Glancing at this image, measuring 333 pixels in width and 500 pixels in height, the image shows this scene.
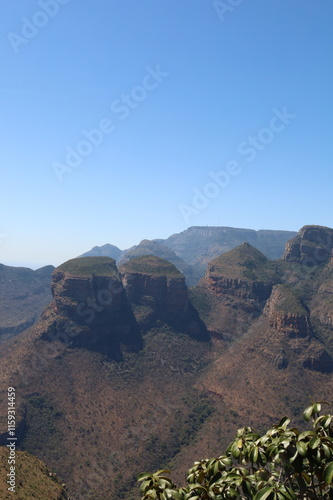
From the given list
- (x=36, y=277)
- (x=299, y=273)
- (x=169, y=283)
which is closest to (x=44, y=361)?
(x=169, y=283)

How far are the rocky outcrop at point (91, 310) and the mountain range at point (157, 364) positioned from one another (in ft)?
0.84

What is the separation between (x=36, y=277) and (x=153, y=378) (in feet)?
412

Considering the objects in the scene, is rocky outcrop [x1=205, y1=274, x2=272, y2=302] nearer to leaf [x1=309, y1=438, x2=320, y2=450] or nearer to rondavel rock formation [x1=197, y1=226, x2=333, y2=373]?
rondavel rock formation [x1=197, y1=226, x2=333, y2=373]

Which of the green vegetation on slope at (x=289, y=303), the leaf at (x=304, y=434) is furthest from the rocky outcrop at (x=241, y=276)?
the leaf at (x=304, y=434)

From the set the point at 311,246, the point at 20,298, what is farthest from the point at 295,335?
the point at 20,298

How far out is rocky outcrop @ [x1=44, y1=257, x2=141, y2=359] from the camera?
81.8 metres

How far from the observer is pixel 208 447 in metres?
58.0

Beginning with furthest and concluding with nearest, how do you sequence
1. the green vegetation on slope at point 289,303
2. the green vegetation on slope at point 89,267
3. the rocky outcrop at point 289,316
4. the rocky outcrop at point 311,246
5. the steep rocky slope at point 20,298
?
the steep rocky slope at point 20,298, the rocky outcrop at point 311,246, the green vegetation on slope at point 89,267, the green vegetation on slope at point 289,303, the rocky outcrop at point 289,316

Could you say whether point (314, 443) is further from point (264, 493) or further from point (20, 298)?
point (20, 298)

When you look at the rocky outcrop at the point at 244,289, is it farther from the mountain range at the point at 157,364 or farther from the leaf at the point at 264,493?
the leaf at the point at 264,493

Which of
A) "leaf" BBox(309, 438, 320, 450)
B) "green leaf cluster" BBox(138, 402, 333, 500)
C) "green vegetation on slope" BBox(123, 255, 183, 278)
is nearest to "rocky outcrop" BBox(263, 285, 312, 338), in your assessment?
"green vegetation on slope" BBox(123, 255, 183, 278)

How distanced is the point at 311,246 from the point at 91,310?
73969mm

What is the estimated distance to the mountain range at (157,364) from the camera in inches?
2297

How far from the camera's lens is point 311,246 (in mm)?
116625
